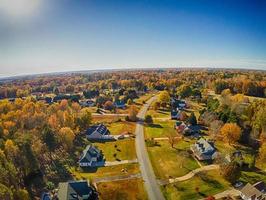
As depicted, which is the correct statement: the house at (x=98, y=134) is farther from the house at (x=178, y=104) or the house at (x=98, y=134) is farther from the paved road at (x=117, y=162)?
the house at (x=178, y=104)

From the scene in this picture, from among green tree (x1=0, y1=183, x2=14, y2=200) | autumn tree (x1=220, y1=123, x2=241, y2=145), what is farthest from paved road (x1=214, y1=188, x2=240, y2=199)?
green tree (x1=0, y1=183, x2=14, y2=200)

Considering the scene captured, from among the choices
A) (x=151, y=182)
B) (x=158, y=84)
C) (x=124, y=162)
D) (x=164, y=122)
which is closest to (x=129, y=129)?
(x=164, y=122)

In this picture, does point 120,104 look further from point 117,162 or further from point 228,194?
point 228,194

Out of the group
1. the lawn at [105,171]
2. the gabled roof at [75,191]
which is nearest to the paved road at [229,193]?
the lawn at [105,171]

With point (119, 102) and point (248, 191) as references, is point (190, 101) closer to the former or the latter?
point (119, 102)

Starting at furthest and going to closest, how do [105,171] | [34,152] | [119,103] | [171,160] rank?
[119,103], [171,160], [105,171], [34,152]

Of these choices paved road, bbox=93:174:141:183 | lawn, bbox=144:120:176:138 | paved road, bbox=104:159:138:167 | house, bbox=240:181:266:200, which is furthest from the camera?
lawn, bbox=144:120:176:138

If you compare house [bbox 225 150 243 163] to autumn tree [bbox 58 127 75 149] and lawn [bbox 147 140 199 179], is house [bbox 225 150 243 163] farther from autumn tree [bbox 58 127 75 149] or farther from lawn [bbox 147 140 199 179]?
autumn tree [bbox 58 127 75 149]

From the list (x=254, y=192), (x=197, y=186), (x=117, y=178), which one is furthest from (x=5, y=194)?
(x=254, y=192)
